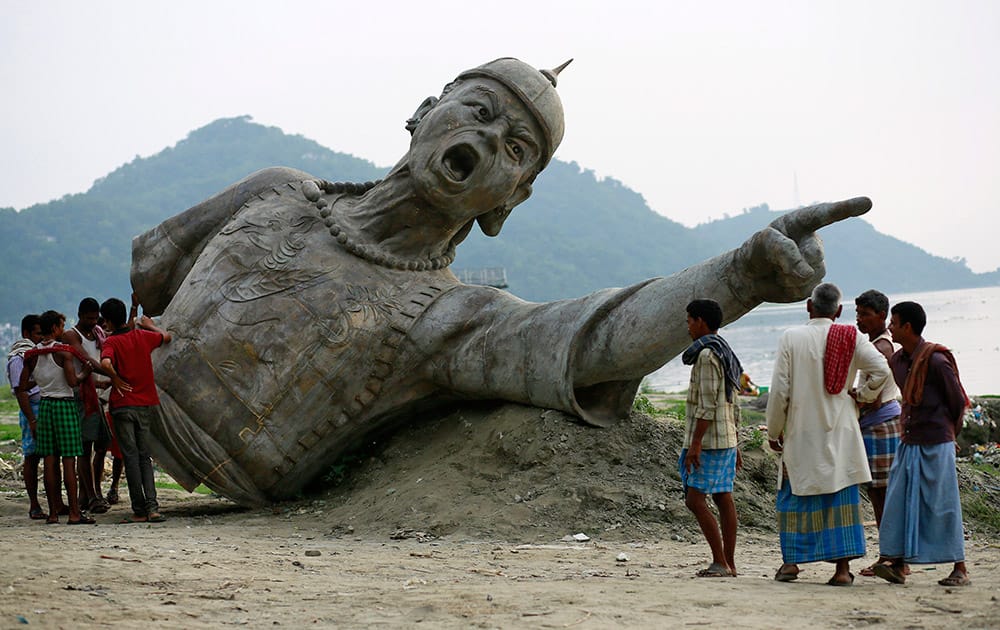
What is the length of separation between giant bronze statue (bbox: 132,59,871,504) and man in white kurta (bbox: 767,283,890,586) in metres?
2.12

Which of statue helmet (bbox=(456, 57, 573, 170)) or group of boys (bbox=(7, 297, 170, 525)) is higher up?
statue helmet (bbox=(456, 57, 573, 170))

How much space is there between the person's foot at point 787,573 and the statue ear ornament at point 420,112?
4.46 m

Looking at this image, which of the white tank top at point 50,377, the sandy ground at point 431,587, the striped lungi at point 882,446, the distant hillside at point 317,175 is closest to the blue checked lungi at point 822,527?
the sandy ground at point 431,587

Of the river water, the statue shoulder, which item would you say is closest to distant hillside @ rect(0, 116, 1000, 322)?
the river water

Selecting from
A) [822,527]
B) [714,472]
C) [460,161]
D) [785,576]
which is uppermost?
[460,161]

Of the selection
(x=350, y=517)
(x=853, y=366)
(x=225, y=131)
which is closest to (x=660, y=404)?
(x=350, y=517)

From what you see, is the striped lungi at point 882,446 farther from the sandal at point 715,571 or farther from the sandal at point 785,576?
the sandal at point 715,571

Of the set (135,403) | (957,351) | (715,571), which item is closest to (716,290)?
(715,571)

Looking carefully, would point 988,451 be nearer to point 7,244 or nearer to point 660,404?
point 660,404

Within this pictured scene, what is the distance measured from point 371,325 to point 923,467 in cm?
408

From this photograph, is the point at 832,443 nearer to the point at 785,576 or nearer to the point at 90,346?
the point at 785,576

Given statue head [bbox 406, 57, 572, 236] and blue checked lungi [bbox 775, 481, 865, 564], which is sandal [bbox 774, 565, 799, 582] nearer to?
blue checked lungi [bbox 775, 481, 865, 564]

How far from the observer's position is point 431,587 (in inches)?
207

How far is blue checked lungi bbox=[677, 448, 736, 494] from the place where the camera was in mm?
5781
